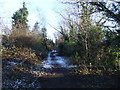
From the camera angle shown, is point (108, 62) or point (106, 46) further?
point (106, 46)

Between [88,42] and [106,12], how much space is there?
4.58 m

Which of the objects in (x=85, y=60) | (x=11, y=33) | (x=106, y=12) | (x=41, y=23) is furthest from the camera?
(x=41, y=23)

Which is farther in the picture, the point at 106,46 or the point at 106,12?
the point at 106,46

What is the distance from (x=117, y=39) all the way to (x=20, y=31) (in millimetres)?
13327

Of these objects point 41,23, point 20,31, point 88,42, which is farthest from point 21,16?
point 88,42

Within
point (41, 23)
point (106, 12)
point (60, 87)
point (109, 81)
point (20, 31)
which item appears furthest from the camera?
point (41, 23)

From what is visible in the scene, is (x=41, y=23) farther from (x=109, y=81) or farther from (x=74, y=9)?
(x=109, y=81)

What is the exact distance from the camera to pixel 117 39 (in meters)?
7.95

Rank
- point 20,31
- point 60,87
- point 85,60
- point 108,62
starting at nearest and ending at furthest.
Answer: point 60,87, point 108,62, point 85,60, point 20,31

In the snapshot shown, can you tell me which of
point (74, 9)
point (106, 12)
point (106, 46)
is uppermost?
point (74, 9)

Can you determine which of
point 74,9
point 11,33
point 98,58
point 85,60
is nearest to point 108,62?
point 98,58

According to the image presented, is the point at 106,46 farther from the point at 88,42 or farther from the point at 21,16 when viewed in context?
the point at 21,16

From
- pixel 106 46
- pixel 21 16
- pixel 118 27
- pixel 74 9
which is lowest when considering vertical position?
pixel 106 46

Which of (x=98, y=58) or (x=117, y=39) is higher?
(x=117, y=39)
